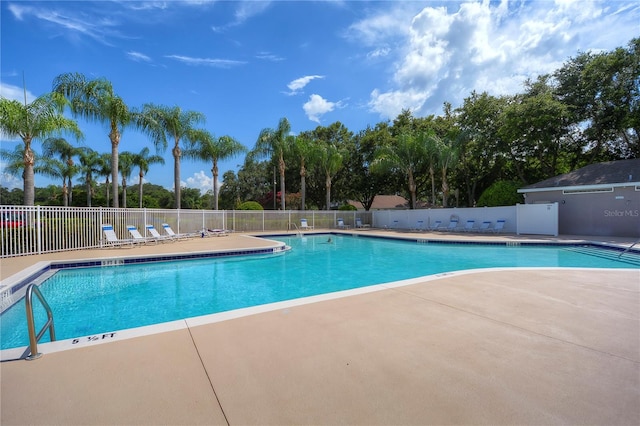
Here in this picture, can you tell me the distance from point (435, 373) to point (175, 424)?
1910mm

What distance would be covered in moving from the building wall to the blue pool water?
15.8ft

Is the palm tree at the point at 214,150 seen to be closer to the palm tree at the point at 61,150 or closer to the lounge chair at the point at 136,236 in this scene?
the lounge chair at the point at 136,236

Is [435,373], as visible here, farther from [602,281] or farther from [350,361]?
[602,281]

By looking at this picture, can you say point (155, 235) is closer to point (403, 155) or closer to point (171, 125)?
point (171, 125)

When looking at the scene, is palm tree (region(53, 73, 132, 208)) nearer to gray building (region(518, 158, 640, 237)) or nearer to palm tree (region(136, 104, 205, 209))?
Result: palm tree (region(136, 104, 205, 209))

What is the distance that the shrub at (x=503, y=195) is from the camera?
64.5ft

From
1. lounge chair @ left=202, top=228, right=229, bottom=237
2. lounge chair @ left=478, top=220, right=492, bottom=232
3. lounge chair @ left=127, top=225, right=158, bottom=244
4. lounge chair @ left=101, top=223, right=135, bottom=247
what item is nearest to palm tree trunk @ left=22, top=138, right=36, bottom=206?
lounge chair @ left=101, top=223, right=135, bottom=247

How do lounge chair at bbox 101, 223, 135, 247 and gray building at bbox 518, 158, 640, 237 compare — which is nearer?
lounge chair at bbox 101, 223, 135, 247

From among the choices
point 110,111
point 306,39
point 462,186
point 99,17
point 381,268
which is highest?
point 306,39

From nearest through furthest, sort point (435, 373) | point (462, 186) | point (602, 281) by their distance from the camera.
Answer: point (435, 373), point (602, 281), point (462, 186)

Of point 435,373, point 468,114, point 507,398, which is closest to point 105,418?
point 435,373

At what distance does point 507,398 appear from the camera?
7.01 ft

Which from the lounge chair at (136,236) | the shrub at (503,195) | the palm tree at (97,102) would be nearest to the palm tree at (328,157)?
the shrub at (503,195)

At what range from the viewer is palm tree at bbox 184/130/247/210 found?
73.3 feet
